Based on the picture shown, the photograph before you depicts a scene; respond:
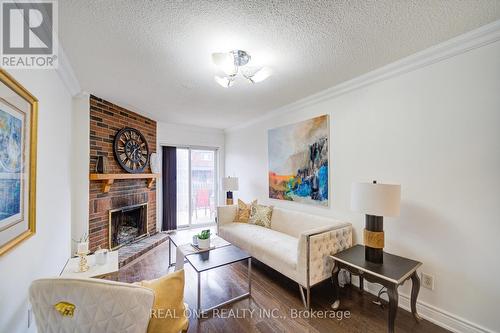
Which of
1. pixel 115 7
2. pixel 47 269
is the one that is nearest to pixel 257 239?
pixel 47 269

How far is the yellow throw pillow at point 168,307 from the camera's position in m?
1.01

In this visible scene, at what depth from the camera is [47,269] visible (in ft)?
5.60

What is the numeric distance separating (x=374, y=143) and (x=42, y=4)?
117 inches

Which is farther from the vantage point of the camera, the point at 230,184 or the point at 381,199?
the point at 230,184

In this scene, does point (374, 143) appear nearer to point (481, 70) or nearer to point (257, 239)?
point (481, 70)

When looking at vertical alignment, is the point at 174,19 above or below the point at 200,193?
above

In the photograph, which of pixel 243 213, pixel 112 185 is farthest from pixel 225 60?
pixel 112 185

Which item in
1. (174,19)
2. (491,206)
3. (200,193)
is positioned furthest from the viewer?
(200,193)

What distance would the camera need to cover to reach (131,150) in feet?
11.8

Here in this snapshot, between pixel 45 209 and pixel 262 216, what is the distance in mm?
2613

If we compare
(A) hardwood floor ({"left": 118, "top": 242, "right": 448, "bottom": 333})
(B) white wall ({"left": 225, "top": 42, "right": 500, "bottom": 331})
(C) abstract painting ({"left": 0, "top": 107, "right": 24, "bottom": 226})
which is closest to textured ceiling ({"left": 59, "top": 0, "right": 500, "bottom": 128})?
(B) white wall ({"left": 225, "top": 42, "right": 500, "bottom": 331})

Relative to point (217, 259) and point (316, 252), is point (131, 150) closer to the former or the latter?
point (217, 259)

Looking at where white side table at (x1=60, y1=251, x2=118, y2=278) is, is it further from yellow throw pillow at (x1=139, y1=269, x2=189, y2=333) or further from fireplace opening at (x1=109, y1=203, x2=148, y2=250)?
fireplace opening at (x1=109, y1=203, x2=148, y2=250)

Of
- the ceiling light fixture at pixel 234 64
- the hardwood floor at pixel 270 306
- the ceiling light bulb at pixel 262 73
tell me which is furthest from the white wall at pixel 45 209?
the ceiling light bulb at pixel 262 73
